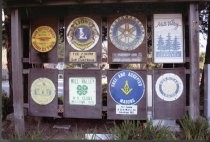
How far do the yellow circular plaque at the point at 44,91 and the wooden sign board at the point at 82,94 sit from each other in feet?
→ 1.05

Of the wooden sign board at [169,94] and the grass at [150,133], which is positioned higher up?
the wooden sign board at [169,94]

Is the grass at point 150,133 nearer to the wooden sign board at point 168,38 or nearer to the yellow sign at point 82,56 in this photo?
the wooden sign board at point 168,38

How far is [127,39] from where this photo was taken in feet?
29.7

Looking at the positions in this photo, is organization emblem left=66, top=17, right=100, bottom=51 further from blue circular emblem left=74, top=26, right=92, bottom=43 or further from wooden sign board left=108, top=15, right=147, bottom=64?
wooden sign board left=108, top=15, right=147, bottom=64

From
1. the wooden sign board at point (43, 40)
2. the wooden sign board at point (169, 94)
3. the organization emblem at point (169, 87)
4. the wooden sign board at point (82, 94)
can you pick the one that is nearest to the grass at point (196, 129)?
the wooden sign board at point (169, 94)

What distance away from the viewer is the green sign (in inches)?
362

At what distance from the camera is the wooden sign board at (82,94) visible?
9.18 metres

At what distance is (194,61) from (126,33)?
156cm

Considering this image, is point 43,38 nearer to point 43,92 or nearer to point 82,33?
point 82,33

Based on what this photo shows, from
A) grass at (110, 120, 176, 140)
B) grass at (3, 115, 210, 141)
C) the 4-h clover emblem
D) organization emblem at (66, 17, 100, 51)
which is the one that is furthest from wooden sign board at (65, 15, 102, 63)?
grass at (110, 120, 176, 140)

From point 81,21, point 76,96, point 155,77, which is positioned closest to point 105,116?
point 76,96

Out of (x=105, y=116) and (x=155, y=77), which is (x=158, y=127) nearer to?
(x=155, y=77)

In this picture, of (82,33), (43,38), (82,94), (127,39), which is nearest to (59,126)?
(82,94)

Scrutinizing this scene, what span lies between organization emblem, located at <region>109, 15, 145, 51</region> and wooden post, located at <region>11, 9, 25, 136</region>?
2014 millimetres
